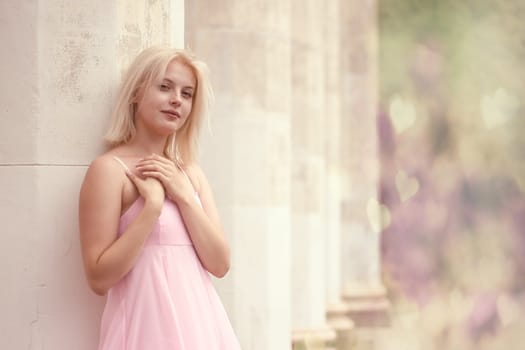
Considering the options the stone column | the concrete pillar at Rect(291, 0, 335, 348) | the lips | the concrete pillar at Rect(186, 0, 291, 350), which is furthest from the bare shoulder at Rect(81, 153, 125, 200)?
the stone column

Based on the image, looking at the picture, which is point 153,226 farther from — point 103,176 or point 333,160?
point 333,160

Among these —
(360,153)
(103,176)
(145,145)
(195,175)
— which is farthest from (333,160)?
(103,176)

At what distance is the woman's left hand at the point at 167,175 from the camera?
3354mm

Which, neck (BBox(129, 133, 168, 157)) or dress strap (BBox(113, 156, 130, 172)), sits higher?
neck (BBox(129, 133, 168, 157))

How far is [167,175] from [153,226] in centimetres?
18

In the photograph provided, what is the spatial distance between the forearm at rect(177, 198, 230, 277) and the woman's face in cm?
28

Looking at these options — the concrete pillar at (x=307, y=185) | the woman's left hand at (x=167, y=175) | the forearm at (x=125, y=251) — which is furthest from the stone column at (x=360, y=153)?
the forearm at (x=125, y=251)

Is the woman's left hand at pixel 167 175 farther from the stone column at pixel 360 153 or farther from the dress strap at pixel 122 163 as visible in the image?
the stone column at pixel 360 153

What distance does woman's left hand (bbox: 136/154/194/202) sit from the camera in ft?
11.0

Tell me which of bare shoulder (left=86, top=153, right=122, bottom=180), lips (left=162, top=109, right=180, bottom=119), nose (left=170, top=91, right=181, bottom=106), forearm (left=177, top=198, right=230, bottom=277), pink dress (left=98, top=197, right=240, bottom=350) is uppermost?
nose (left=170, top=91, right=181, bottom=106)

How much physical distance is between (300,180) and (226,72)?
259cm

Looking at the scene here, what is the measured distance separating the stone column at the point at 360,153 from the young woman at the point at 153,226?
26.7 feet

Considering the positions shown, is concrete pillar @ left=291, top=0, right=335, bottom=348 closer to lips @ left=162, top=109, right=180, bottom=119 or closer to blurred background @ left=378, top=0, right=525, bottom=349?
blurred background @ left=378, top=0, right=525, bottom=349

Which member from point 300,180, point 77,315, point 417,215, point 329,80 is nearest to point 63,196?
point 77,315
